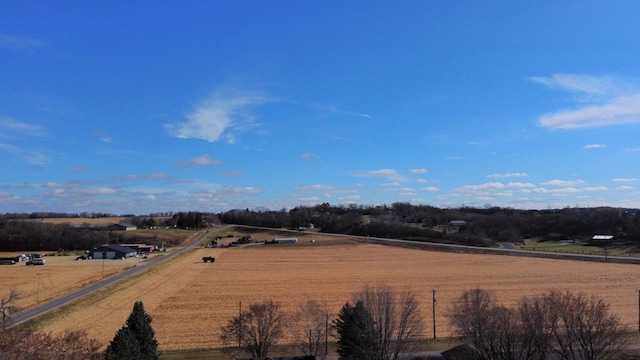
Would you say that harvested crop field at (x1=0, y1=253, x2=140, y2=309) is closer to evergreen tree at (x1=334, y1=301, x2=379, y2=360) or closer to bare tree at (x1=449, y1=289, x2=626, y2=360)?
evergreen tree at (x1=334, y1=301, x2=379, y2=360)

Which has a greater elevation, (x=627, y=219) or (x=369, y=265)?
(x=627, y=219)

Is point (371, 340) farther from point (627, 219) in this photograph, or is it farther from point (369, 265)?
point (627, 219)

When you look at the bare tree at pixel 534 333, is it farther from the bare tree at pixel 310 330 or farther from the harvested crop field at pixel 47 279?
the harvested crop field at pixel 47 279

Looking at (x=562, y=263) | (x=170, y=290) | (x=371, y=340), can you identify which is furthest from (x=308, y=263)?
(x=371, y=340)

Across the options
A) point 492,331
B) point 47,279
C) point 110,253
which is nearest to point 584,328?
point 492,331

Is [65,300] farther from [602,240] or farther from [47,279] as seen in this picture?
[602,240]

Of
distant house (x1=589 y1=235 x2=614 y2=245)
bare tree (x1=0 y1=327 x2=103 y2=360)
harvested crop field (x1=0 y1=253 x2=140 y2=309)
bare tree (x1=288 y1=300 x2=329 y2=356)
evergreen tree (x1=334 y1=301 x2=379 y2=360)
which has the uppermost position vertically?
distant house (x1=589 y1=235 x2=614 y2=245)

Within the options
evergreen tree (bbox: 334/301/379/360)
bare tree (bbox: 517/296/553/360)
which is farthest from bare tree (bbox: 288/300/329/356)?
bare tree (bbox: 517/296/553/360)
